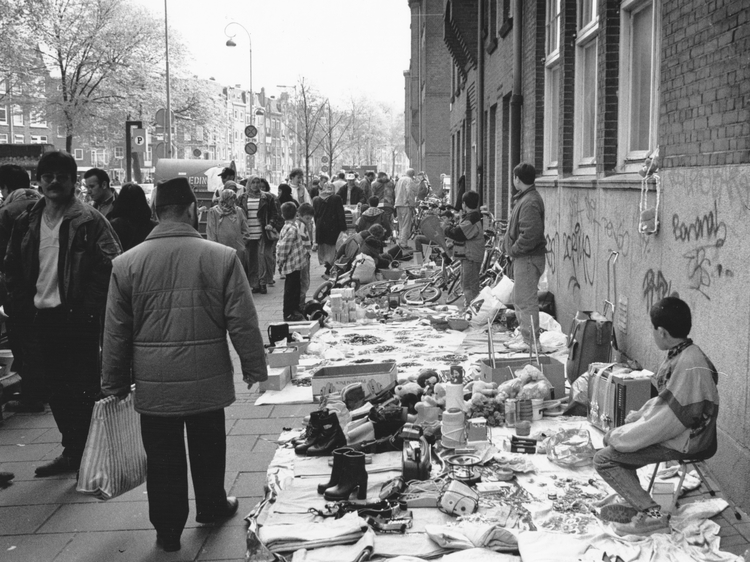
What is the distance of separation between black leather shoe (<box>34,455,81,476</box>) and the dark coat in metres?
10.5

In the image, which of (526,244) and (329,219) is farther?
(329,219)

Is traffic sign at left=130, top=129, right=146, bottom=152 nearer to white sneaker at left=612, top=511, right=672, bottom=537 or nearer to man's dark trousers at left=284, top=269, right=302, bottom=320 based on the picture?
man's dark trousers at left=284, top=269, right=302, bottom=320

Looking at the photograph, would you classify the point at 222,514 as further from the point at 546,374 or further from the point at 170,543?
the point at 546,374

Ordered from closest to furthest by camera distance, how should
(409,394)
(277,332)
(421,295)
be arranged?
(409,394)
(277,332)
(421,295)

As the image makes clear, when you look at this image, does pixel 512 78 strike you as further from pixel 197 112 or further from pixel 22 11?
pixel 197 112

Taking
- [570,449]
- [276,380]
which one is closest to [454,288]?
[276,380]

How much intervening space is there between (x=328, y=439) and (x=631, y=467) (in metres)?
2.29

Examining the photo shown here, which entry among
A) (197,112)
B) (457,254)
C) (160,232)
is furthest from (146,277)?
(197,112)

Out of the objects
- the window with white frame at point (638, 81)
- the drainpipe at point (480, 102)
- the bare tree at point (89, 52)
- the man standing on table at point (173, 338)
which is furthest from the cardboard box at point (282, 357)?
the bare tree at point (89, 52)

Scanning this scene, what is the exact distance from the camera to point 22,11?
40.8 metres

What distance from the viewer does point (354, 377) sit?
25.6ft

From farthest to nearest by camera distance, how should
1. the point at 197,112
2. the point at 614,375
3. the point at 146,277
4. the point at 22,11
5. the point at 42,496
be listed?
the point at 197,112 < the point at 22,11 < the point at 614,375 < the point at 42,496 < the point at 146,277

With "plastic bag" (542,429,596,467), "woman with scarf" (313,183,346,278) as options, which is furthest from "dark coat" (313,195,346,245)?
"plastic bag" (542,429,596,467)

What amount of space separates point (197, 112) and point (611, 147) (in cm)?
4811
